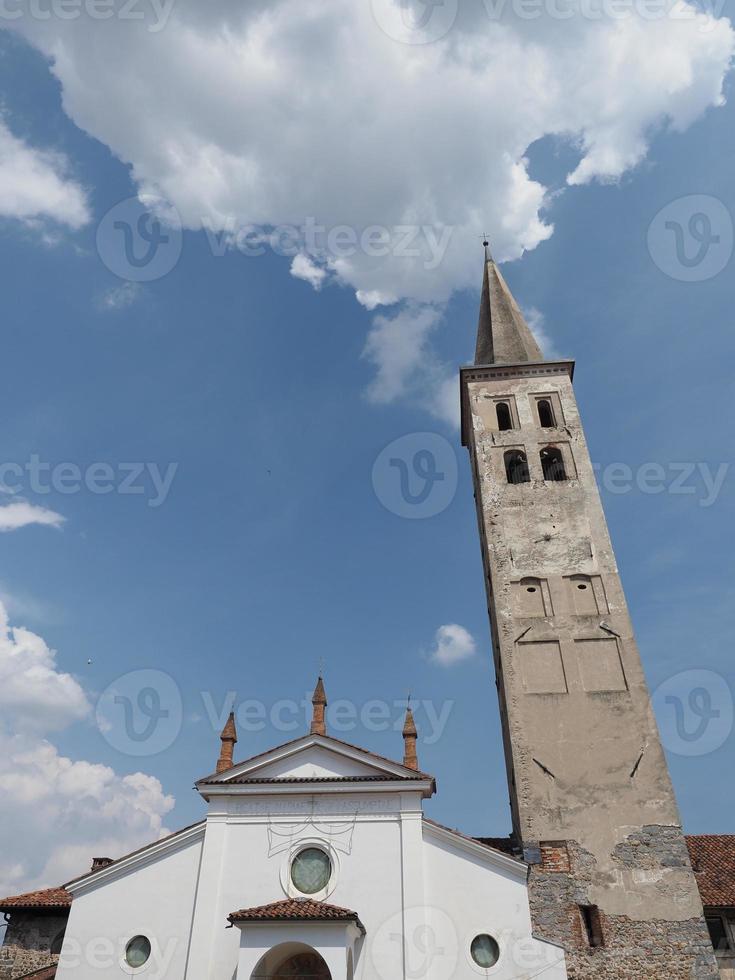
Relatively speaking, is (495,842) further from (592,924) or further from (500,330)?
(500,330)

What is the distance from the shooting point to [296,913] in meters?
14.4

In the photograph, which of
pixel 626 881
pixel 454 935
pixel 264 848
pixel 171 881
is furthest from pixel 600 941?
pixel 171 881

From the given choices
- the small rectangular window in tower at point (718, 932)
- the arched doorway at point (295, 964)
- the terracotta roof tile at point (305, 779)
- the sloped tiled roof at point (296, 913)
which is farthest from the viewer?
the terracotta roof tile at point (305, 779)

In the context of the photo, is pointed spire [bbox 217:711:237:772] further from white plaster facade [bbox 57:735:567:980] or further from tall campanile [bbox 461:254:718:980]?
tall campanile [bbox 461:254:718:980]

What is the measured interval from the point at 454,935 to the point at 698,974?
5196 millimetres

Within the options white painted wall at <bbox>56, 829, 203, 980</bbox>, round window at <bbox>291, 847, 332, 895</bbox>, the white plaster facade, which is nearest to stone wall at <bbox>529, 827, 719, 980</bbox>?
the white plaster facade

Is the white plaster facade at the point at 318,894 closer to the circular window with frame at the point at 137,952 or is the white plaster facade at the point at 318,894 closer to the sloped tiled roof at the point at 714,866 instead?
the circular window with frame at the point at 137,952

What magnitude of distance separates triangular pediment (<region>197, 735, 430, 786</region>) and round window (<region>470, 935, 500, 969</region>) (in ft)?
12.1

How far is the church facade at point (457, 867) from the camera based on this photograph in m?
14.9

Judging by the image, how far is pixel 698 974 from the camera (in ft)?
47.7

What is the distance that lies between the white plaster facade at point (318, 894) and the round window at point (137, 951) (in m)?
0.12

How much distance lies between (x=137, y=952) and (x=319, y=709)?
6917 mm

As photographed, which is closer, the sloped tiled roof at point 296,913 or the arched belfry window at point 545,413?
the sloped tiled roof at point 296,913

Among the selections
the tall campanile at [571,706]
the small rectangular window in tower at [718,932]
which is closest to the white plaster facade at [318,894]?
the tall campanile at [571,706]
